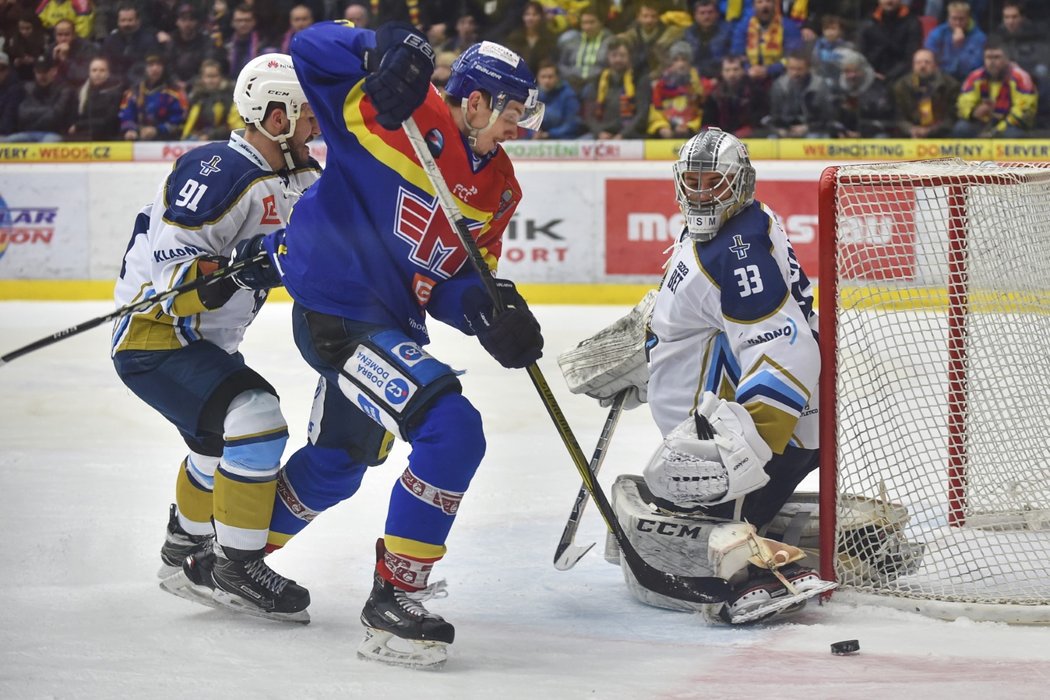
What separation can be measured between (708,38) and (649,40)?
13.9 inches

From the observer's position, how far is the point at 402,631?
244 centimetres

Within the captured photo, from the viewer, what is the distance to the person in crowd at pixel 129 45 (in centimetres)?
851

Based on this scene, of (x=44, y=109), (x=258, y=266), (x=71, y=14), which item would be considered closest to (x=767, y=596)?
(x=258, y=266)

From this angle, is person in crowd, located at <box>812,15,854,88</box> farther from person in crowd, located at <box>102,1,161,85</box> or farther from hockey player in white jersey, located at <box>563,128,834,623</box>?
hockey player in white jersey, located at <box>563,128,834,623</box>

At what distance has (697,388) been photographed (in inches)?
114

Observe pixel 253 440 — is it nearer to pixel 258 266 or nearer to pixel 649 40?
pixel 258 266

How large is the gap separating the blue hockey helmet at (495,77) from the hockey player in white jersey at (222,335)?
49 cm

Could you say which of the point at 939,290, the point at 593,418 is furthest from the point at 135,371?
the point at 593,418

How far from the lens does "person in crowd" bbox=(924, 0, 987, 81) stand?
7844mm

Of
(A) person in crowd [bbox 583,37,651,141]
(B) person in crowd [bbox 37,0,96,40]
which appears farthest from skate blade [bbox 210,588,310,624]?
(B) person in crowd [bbox 37,0,96,40]

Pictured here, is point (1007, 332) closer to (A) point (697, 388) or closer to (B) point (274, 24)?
(A) point (697, 388)

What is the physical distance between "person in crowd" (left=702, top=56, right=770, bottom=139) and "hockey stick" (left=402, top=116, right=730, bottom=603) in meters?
5.39

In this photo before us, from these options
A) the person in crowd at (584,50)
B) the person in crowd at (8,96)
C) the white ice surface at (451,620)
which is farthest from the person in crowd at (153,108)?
the white ice surface at (451,620)

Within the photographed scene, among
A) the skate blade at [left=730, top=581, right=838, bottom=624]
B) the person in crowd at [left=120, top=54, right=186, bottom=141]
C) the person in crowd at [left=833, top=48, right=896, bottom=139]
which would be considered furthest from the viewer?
the person in crowd at [left=120, top=54, right=186, bottom=141]
